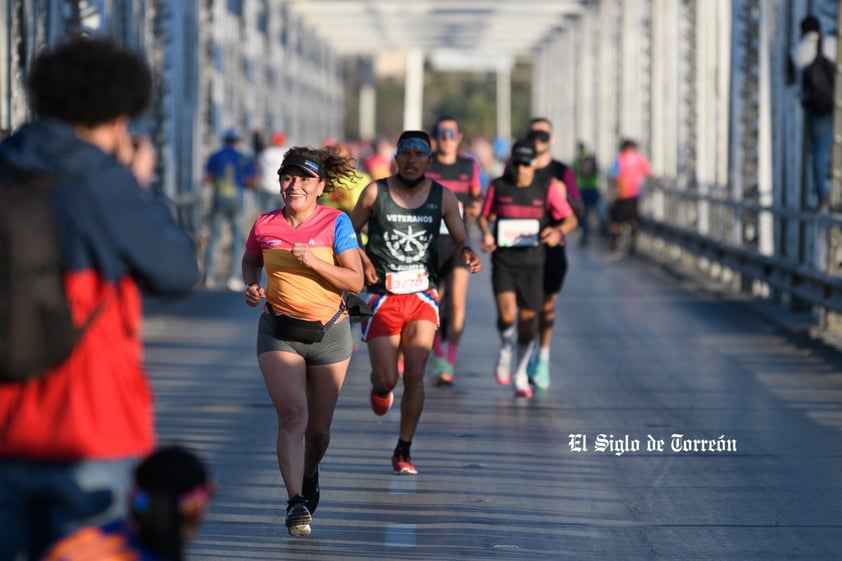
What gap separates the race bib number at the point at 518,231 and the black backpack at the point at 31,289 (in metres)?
8.00

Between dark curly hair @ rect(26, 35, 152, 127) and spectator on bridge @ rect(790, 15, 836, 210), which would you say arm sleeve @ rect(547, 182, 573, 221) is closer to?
spectator on bridge @ rect(790, 15, 836, 210)

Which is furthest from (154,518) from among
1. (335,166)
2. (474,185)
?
(474,185)

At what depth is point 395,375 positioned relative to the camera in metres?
9.10

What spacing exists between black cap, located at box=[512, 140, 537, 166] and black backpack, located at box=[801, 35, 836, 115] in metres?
4.96

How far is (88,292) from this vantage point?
4074 mm

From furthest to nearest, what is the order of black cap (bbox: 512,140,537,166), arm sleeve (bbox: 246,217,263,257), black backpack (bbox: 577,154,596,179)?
black backpack (bbox: 577,154,596,179)
black cap (bbox: 512,140,537,166)
arm sleeve (bbox: 246,217,263,257)

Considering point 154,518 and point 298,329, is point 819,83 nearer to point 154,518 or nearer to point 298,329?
point 298,329

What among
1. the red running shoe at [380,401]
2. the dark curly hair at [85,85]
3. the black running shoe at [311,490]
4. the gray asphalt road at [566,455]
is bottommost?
the gray asphalt road at [566,455]

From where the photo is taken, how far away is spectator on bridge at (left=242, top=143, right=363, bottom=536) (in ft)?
24.5

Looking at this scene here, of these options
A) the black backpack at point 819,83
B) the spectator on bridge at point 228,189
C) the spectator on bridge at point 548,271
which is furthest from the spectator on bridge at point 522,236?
the spectator on bridge at point 228,189

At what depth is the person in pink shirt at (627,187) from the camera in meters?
28.0

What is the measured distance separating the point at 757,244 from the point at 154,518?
663 inches

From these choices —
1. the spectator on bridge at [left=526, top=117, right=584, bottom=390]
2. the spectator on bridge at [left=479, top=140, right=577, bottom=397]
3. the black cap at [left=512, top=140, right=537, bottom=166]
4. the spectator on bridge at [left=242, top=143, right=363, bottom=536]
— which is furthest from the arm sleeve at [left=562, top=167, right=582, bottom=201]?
the spectator on bridge at [left=242, top=143, right=363, bottom=536]

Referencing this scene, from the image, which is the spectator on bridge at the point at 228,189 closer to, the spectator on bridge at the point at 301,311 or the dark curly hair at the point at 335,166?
the dark curly hair at the point at 335,166
